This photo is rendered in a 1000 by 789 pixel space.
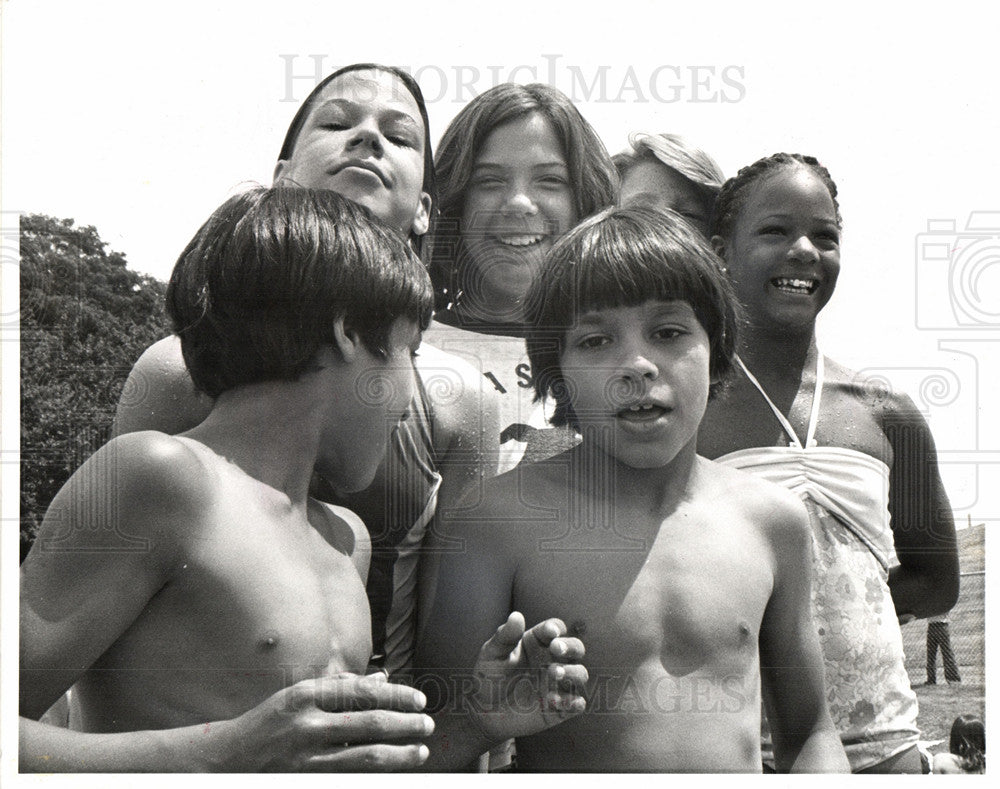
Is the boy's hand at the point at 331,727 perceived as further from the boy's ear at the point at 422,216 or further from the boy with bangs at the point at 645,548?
the boy's ear at the point at 422,216

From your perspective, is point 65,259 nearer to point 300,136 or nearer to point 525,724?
point 300,136

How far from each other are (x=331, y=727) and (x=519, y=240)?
1208 mm

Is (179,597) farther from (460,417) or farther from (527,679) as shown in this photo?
(460,417)

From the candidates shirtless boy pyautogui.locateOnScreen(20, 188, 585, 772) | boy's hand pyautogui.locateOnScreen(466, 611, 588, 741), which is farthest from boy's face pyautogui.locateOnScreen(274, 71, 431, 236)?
boy's hand pyautogui.locateOnScreen(466, 611, 588, 741)

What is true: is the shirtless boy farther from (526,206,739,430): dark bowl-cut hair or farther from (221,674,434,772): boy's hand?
(526,206,739,430): dark bowl-cut hair

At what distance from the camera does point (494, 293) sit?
9.24ft

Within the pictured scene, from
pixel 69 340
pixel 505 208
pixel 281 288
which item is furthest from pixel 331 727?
pixel 505 208

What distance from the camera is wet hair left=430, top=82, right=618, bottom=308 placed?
2.81 meters

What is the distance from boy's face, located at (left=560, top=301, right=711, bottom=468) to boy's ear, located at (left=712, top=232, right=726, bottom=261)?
33 centimetres

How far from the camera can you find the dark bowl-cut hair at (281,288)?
2.46 m

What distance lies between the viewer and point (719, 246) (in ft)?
9.29

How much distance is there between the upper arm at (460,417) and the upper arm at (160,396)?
21.0 inches
